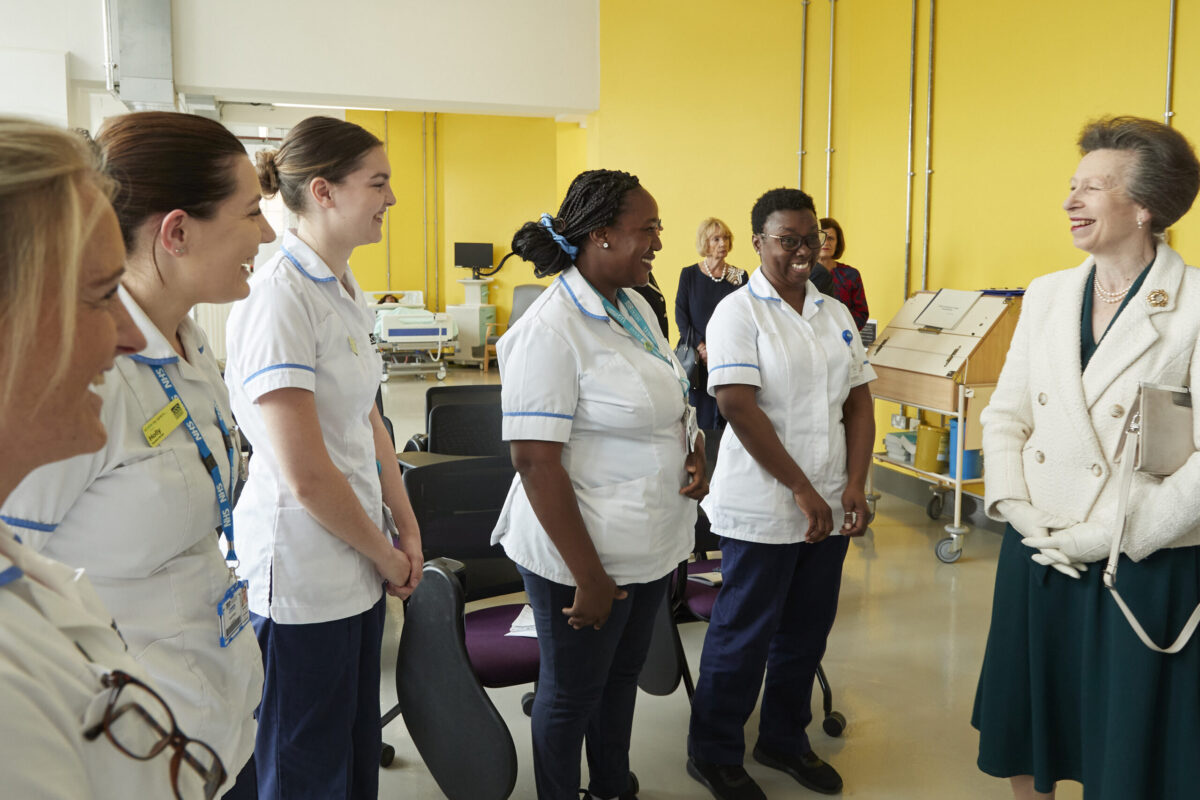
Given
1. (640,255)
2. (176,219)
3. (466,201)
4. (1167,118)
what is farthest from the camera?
(466,201)

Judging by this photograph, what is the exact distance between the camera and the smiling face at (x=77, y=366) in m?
0.66

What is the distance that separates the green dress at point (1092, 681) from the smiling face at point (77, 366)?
1944mm

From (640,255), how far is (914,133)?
4673 millimetres

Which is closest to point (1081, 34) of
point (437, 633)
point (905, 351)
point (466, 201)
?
point (905, 351)

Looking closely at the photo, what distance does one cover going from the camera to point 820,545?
8.27 feet

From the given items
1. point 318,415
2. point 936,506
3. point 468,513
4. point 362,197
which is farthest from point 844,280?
point 318,415

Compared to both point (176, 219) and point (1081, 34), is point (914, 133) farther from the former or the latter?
point (176, 219)

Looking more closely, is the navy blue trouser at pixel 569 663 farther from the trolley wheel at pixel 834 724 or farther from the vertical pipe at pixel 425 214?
the vertical pipe at pixel 425 214

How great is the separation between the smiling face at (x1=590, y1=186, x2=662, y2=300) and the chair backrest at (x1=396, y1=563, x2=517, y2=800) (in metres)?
0.77

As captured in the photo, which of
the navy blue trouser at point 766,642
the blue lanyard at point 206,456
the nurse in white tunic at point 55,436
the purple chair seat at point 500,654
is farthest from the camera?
the navy blue trouser at point 766,642

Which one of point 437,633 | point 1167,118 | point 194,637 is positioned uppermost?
point 1167,118

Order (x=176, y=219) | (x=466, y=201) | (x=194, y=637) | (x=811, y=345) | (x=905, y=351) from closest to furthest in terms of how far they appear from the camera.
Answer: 1. (x=194, y=637)
2. (x=176, y=219)
3. (x=811, y=345)
4. (x=905, y=351)
5. (x=466, y=201)

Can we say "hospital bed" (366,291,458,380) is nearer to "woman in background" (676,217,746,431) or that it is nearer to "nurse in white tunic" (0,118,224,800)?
"woman in background" (676,217,746,431)


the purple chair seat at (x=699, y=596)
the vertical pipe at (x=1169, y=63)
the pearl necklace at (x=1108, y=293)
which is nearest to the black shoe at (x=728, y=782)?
the purple chair seat at (x=699, y=596)
